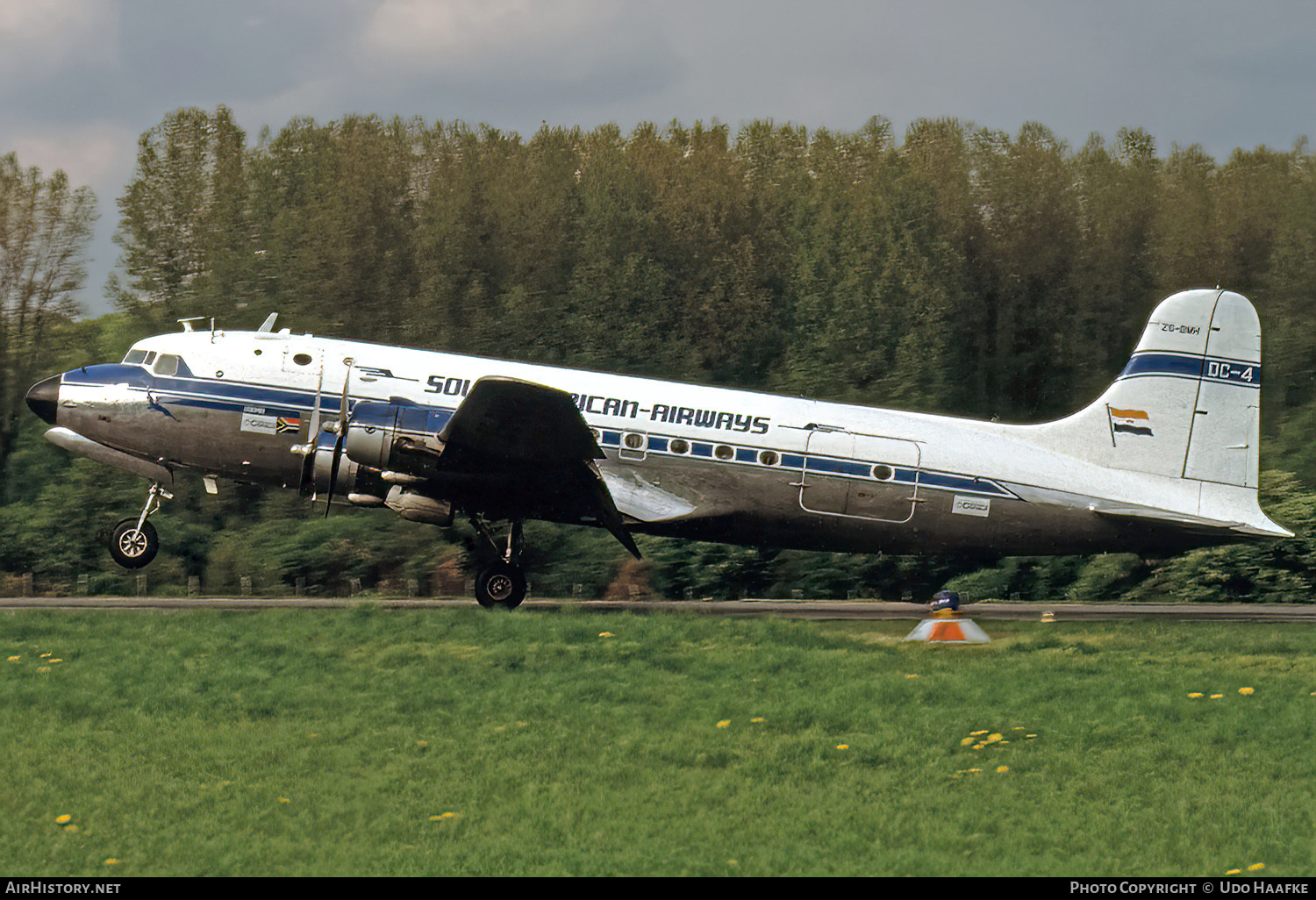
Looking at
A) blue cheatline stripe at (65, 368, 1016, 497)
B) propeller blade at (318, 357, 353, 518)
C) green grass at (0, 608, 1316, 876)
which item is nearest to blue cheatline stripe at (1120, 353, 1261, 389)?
blue cheatline stripe at (65, 368, 1016, 497)

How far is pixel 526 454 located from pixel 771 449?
392cm

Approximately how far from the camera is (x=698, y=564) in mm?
25094

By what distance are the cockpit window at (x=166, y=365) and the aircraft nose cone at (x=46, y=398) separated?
1.67 metres

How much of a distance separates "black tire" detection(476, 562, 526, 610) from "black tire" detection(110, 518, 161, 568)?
5.18 meters

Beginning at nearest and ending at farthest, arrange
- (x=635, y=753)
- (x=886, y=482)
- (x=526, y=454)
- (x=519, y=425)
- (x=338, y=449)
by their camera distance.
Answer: (x=635, y=753), (x=519, y=425), (x=338, y=449), (x=526, y=454), (x=886, y=482)

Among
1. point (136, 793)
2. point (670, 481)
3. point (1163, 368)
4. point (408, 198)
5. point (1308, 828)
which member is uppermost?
point (408, 198)

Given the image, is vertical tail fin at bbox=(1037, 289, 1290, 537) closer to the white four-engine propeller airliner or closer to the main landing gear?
the white four-engine propeller airliner

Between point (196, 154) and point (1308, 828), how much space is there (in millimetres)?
33095

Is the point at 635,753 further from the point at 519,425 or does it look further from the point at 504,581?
the point at 504,581

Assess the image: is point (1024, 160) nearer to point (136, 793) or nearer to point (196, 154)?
point (196, 154)

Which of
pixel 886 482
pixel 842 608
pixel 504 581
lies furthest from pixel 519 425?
pixel 842 608

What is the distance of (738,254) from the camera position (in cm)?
3192

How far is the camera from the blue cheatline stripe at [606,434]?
1731 cm

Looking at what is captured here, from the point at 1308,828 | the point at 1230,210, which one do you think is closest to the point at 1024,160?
the point at 1230,210
